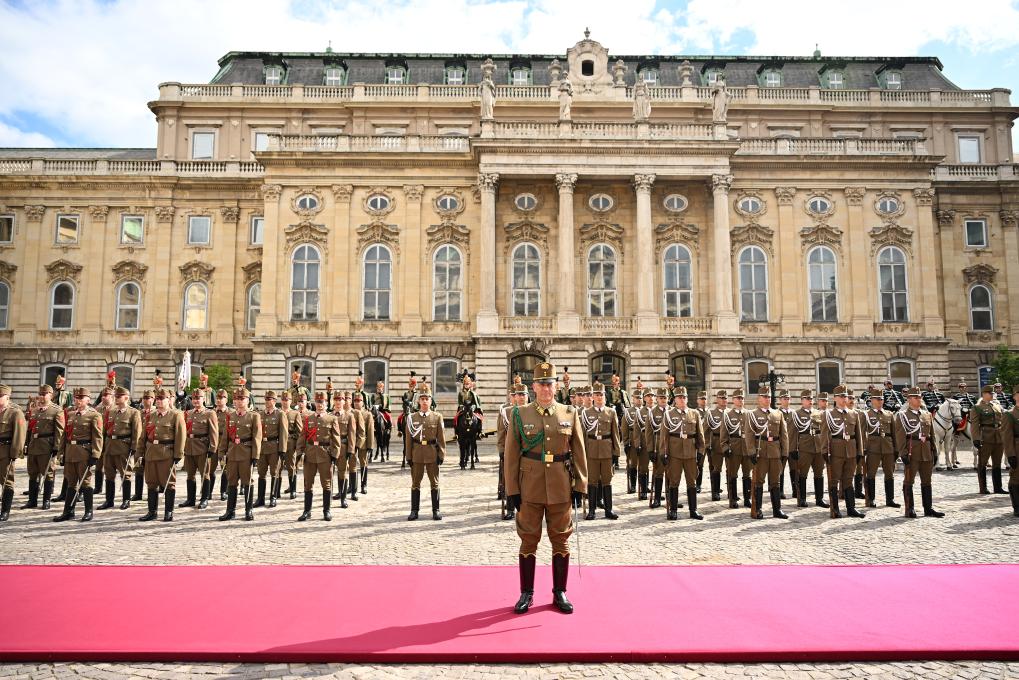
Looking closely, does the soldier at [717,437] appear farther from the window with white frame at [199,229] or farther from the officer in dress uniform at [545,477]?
the window with white frame at [199,229]

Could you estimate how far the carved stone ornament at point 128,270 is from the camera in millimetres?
33906

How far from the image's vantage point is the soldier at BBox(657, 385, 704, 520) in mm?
11742

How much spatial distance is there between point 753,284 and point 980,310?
38.2 ft

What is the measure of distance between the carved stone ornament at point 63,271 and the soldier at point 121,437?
2568cm

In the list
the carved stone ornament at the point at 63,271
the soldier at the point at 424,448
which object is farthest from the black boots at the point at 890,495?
the carved stone ornament at the point at 63,271

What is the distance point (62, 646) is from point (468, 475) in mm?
12480

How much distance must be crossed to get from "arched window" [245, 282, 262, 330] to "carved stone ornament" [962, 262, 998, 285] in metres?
33.7

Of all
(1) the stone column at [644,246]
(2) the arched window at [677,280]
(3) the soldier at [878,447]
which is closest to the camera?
(3) the soldier at [878,447]

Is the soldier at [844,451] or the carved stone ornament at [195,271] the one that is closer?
the soldier at [844,451]

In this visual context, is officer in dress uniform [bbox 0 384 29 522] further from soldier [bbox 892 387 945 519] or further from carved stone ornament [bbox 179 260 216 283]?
carved stone ornament [bbox 179 260 216 283]

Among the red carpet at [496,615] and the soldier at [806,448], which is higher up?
the soldier at [806,448]

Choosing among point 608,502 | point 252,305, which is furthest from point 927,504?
point 252,305

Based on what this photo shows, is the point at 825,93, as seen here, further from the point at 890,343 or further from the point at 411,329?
the point at 411,329

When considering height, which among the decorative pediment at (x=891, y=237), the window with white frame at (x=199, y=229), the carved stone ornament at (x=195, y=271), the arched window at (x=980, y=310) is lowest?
the arched window at (x=980, y=310)
